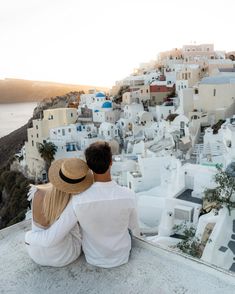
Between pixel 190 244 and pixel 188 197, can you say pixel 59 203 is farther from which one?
pixel 188 197

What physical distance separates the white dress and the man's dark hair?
1.71ft

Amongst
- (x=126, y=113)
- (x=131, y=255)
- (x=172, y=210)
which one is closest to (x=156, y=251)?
(x=131, y=255)

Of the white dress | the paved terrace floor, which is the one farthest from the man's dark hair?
the paved terrace floor

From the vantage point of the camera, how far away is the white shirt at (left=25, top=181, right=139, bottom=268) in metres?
2.66

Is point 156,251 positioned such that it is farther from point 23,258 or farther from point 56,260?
point 23,258

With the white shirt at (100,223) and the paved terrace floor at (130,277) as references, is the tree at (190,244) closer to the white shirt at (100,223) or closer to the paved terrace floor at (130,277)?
the paved terrace floor at (130,277)

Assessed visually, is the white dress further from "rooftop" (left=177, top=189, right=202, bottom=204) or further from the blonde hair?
"rooftop" (left=177, top=189, right=202, bottom=204)

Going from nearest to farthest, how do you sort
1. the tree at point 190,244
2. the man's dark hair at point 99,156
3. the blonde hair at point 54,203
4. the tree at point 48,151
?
1. the man's dark hair at point 99,156
2. the blonde hair at point 54,203
3. the tree at point 190,244
4. the tree at point 48,151

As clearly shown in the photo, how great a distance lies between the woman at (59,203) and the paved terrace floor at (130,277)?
0.13 m

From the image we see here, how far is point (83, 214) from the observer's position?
2.66 m

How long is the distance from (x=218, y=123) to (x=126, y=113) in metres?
9.09

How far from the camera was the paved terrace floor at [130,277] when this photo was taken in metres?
2.64

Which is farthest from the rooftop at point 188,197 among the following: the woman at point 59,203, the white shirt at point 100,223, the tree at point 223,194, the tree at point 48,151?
the tree at point 48,151

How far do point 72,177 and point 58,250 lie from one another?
0.65m
